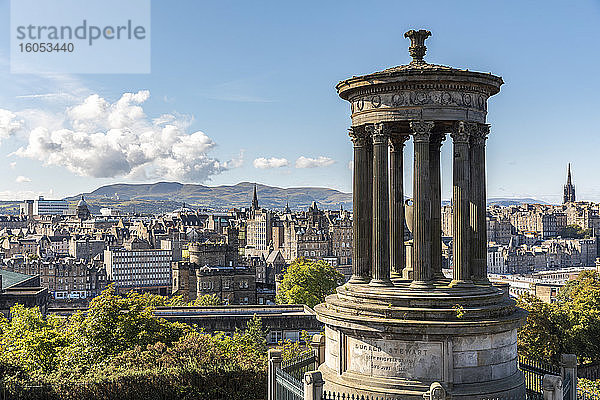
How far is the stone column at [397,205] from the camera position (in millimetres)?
24625

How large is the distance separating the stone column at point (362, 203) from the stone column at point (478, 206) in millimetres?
3237

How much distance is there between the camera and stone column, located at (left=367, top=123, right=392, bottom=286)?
2220 centimetres

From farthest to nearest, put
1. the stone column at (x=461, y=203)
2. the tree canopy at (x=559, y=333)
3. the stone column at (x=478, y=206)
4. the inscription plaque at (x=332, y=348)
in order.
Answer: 1. the tree canopy at (x=559, y=333)
2. the stone column at (x=478, y=206)
3. the inscription plaque at (x=332, y=348)
4. the stone column at (x=461, y=203)

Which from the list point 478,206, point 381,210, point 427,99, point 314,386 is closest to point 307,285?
point 478,206

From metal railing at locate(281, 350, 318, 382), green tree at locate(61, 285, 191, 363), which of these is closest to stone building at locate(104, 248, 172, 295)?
green tree at locate(61, 285, 191, 363)

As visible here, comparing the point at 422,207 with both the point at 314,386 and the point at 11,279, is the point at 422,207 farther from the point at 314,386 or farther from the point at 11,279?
the point at 11,279

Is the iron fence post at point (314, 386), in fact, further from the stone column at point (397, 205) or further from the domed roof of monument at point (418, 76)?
the domed roof of monument at point (418, 76)

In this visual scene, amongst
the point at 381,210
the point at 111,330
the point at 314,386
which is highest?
the point at 381,210

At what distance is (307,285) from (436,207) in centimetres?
6370

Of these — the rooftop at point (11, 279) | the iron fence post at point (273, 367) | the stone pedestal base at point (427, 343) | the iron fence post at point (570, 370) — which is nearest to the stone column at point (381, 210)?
the stone pedestal base at point (427, 343)

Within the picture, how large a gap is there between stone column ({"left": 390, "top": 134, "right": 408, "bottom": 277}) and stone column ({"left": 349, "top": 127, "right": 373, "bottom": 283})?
1.19 meters

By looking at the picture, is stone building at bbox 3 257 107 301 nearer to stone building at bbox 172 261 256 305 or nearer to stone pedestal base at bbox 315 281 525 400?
stone building at bbox 172 261 256 305

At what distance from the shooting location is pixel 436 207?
901 inches

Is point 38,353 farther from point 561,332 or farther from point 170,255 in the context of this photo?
point 170,255
